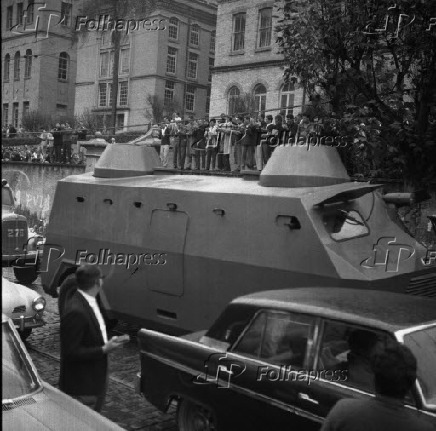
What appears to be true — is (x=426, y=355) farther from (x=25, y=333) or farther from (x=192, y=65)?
(x=192, y=65)

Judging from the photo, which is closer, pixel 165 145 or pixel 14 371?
pixel 14 371

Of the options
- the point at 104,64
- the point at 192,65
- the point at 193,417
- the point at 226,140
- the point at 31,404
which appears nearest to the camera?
the point at 31,404

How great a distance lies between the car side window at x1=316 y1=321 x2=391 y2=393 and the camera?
424cm

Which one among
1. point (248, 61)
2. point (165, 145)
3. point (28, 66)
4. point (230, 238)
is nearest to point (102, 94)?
point (28, 66)

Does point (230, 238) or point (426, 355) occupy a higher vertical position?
point (230, 238)

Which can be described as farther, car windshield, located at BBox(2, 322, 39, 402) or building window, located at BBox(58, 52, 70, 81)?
building window, located at BBox(58, 52, 70, 81)

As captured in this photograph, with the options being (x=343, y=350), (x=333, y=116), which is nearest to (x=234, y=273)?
(x=343, y=350)

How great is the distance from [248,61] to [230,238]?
71.9 ft

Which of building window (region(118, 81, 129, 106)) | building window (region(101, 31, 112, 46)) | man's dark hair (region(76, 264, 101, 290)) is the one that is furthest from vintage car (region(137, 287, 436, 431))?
building window (region(101, 31, 112, 46))

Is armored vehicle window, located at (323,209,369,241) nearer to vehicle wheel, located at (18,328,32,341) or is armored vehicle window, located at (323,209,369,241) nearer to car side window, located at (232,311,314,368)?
car side window, located at (232,311,314,368)

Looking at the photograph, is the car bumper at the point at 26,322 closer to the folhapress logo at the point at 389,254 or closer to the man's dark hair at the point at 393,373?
the folhapress logo at the point at 389,254

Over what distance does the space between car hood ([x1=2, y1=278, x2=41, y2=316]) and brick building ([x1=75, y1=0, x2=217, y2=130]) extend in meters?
28.3

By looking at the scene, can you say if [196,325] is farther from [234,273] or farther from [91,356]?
[91,356]

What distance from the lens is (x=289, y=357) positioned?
456 centimetres
